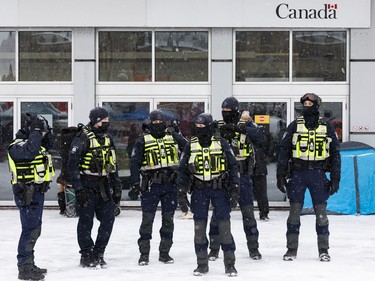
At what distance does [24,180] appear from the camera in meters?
10.1

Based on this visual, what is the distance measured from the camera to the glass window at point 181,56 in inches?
700

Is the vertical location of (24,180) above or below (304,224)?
above

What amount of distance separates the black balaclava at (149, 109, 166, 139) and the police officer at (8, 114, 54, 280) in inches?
58.7

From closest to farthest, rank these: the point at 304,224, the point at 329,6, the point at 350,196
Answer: the point at 304,224 → the point at 350,196 → the point at 329,6

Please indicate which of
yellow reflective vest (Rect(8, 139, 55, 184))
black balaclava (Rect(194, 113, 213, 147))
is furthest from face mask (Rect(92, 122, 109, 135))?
black balaclava (Rect(194, 113, 213, 147))

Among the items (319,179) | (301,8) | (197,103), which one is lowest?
(319,179)

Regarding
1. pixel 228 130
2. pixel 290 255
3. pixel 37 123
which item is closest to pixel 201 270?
pixel 290 255

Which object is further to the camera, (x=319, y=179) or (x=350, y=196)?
(x=350, y=196)

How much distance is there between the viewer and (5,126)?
17.9 m

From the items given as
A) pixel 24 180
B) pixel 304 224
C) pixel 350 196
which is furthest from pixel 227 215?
pixel 350 196

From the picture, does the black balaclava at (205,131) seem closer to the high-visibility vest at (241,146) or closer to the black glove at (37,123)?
the high-visibility vest at (241,146)

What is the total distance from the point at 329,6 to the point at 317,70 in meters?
1.29

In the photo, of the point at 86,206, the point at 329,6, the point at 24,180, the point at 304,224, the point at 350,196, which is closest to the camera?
the point at 24,180

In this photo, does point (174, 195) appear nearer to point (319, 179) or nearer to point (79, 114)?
point (319, 179)
